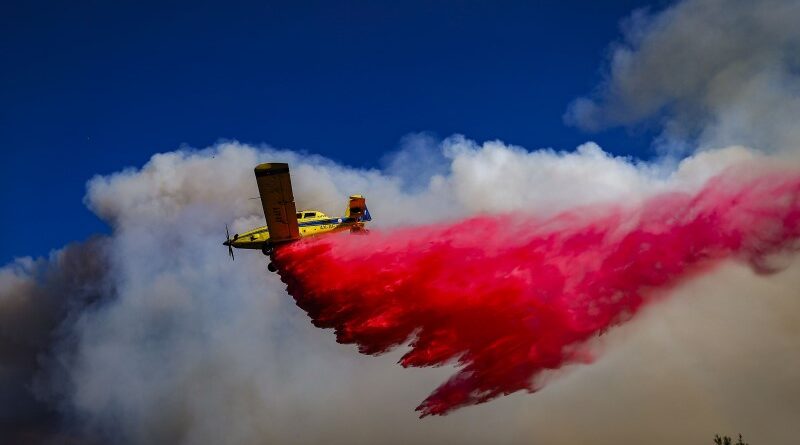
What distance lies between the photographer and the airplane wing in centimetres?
3784

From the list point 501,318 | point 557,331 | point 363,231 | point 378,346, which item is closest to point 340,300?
point 378,346

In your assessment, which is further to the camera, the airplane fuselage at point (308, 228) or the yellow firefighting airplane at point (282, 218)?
the airplane fuselage at point (308, 228)

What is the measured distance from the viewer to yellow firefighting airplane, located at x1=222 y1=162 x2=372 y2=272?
38.1 m

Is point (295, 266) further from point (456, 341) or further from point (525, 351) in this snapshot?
point (525, 351)

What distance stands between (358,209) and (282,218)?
21.0 ft

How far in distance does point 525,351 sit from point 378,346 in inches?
366

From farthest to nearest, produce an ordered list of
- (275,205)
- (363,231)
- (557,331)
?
(363,231), (275,205), (557,331)

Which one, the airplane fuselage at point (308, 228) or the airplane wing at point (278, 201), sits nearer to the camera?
the airplane wing at point (278, 201)

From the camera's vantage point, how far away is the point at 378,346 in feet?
125

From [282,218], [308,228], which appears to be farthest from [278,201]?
[308,228]

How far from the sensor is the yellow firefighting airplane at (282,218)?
125 ft

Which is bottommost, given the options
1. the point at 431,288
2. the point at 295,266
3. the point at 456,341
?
the point at 456,341

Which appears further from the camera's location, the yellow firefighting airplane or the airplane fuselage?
the airplane fuselage

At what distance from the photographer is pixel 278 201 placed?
39500 millimetres
